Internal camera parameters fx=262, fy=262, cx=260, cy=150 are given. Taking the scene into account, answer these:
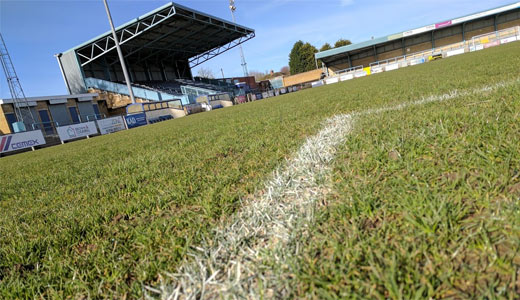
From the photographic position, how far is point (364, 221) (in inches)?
39.1

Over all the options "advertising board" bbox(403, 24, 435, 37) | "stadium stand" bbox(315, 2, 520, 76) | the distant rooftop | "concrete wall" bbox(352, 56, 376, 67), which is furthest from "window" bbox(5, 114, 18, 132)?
"advertising board" bbox(403, 24, 435, 37)

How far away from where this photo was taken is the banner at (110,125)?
1716cm

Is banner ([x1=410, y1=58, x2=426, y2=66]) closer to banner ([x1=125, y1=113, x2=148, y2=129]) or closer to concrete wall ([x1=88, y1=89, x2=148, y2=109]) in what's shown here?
banner ([x1=125, y1=113, x2=148, y2=129])

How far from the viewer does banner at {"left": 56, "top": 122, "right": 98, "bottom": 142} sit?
51.0 ft

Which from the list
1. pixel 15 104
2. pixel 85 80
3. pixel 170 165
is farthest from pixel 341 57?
pixel 170 165

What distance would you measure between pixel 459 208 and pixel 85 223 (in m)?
1.87

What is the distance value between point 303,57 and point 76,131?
5090 centimetres

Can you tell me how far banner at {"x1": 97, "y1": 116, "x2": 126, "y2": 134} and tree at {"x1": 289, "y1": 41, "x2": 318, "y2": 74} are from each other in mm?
47334

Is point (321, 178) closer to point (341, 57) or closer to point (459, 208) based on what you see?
point (459, 208)

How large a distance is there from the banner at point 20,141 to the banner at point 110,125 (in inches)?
123

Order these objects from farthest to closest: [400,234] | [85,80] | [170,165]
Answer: [85,80] < [170,165] < [400,234]

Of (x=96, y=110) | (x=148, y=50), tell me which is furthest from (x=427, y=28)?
(x=96, y=110)

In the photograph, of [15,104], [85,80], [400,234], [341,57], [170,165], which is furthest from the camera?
[341,57]

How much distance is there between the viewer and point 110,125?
17672mm
